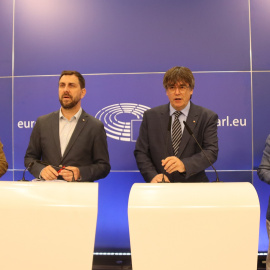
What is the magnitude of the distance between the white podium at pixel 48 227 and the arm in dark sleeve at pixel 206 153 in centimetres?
91

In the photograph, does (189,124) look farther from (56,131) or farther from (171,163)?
(56,131)

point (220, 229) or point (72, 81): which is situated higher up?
point (72, 81)

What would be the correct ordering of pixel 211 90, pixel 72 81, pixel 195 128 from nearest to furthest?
pixel 195 128 < pixel 72 81 < pixel 211 90

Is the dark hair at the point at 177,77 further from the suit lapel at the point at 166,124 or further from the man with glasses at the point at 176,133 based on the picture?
the suit lapel at the point at 166,124

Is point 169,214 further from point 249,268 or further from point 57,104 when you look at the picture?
point 57,104

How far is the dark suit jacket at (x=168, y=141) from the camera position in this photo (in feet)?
7.63

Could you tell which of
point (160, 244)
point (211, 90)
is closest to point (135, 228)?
point (160, 244)

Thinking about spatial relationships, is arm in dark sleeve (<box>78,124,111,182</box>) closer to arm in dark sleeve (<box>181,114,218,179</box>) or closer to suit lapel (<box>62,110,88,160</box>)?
suit lapel (<box>62,110,88,160</box>)

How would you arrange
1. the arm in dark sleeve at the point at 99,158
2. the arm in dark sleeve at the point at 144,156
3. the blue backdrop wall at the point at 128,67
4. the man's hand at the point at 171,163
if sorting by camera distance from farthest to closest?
the blue backdrop wall at the point at 128,67 < the arm in dark sleeve at the point at 99,158 < the arm in dark sleeve at the point at 144,156 < the man's hand at the point at 171,163

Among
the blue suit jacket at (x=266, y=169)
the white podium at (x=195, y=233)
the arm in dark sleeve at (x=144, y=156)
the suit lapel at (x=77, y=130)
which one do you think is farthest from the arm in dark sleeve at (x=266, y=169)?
the white podium at (x=195, y=233)

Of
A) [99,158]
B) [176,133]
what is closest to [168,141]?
[176,133]

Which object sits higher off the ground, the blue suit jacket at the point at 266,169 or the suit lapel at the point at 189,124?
the suit lapel at the point at 189,124

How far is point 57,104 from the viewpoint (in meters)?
3.40

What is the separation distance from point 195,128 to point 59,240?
1358 millimetres
